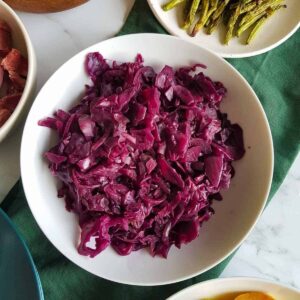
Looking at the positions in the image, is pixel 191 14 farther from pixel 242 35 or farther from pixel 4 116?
pixel 4 116

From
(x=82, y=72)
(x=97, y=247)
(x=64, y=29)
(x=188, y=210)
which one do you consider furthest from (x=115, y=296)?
(x=64, y=29)

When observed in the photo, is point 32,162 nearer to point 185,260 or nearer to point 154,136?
point 154,136

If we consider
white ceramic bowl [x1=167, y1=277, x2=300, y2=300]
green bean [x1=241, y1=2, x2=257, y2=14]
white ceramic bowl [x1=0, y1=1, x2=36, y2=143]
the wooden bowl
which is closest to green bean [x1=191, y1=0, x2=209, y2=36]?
green bean [x1=241, y1=2, x2=257, y2=14]

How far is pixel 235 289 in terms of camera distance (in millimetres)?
1406

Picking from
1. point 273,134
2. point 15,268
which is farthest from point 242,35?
point 15,268

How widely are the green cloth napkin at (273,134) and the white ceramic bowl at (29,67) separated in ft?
0.74

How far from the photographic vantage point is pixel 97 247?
135 cm

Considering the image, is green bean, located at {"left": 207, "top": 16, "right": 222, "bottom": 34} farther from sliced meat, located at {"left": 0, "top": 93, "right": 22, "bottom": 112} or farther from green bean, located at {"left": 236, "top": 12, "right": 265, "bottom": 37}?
sliced meat, located at {"left": 0, "top": 93, "right": 22, "bottom": 112}

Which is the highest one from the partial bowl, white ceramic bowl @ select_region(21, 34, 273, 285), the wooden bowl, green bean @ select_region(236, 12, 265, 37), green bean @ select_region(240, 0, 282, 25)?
green bean @ select_region(240, 0, 282, 25)

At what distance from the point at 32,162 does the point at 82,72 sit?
262mm

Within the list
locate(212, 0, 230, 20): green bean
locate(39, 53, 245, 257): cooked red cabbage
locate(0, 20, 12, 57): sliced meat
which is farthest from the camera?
locate(212, 0, 230, 20): green bean

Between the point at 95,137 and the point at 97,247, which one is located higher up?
the point at 95,137

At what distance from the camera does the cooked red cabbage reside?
1.31 metres

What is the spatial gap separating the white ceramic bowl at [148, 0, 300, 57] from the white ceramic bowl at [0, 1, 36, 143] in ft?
1.19
